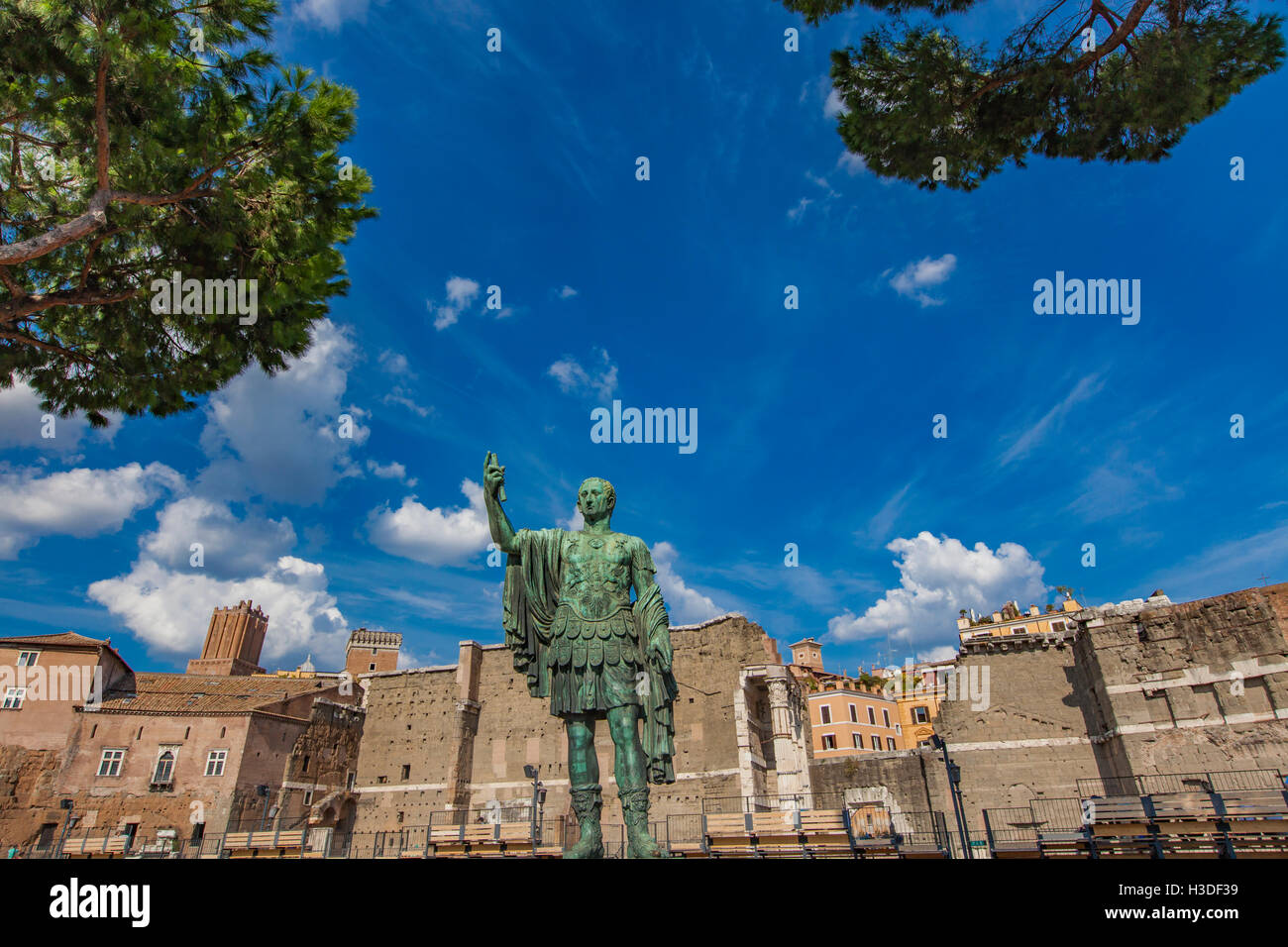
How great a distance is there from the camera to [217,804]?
25125 millimetres

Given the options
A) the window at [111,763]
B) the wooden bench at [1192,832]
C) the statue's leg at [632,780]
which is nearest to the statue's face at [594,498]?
the statue's leg at [632,780]

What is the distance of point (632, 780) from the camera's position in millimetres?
5281

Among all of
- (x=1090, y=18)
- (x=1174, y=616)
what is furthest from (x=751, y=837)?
(x=1174, y=616)

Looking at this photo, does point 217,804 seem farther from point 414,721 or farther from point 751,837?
point 751,837

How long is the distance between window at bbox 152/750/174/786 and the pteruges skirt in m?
28.3

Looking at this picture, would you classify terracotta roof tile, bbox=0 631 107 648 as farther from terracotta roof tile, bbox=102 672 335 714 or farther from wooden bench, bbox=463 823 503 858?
wooden bench, bbox=463 823 503 858

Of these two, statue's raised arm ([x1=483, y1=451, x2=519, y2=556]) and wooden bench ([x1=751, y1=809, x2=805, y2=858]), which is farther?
wooden bench ([x1=751, y1=809, x2=805, y2=858])

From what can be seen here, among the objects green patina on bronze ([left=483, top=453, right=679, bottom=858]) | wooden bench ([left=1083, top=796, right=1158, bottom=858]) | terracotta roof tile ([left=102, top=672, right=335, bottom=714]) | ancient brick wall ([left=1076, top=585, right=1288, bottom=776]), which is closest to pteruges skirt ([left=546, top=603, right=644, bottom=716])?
green patina on bronze ([left=483, top=453, right=679, bottom=858])

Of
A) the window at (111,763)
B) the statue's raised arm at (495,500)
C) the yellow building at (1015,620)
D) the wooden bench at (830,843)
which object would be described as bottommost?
the wooden bench at (830,843)

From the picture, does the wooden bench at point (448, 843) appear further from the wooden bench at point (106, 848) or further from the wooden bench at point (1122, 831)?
the wooden bench at point (106, 848)

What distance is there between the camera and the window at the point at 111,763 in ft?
81.7

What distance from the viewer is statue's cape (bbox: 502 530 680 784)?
575 cm

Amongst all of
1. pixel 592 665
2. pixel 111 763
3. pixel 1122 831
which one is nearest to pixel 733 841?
pixel 592 665

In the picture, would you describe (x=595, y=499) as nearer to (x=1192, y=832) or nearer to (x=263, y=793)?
(x=1192, y=832)
